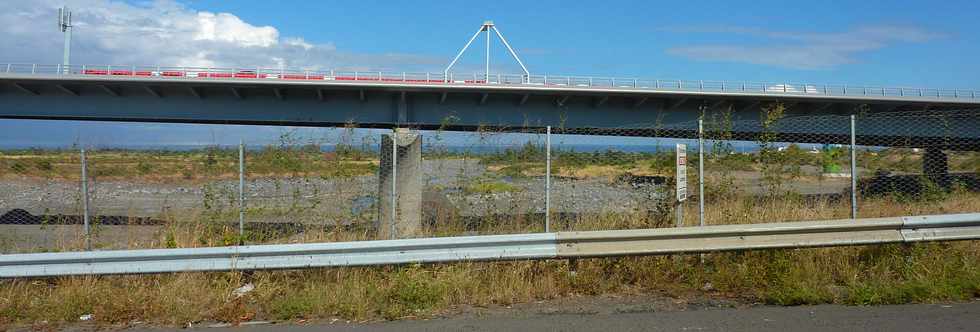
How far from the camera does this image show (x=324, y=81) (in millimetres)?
25172

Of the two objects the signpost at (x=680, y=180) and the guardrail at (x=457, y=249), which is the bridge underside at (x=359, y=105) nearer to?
the signpost at (x=680, y=180)

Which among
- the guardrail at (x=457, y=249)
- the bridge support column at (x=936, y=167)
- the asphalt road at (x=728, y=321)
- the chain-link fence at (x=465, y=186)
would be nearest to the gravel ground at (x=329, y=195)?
the chain-link fence at (x=465, y=186)

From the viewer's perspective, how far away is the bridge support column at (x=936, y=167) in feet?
33.3

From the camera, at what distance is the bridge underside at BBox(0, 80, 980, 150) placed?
26250 mm

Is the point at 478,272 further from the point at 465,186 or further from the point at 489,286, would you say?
the point at 465,186

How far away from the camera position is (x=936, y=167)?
1054cm

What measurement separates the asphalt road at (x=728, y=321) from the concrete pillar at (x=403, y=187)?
2954 mm

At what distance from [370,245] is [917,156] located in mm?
8323

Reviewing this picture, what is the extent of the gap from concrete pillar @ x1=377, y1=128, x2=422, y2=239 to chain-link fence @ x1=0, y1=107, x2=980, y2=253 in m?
0.04

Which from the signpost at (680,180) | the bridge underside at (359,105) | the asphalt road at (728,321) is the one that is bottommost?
the asphalt road at (728,321)

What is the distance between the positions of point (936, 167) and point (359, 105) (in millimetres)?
20643

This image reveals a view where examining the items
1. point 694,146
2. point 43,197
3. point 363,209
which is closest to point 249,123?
point 43,197

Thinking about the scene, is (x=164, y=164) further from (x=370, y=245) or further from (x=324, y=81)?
(x=324, y=81)

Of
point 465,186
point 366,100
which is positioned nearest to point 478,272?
point 465,186
